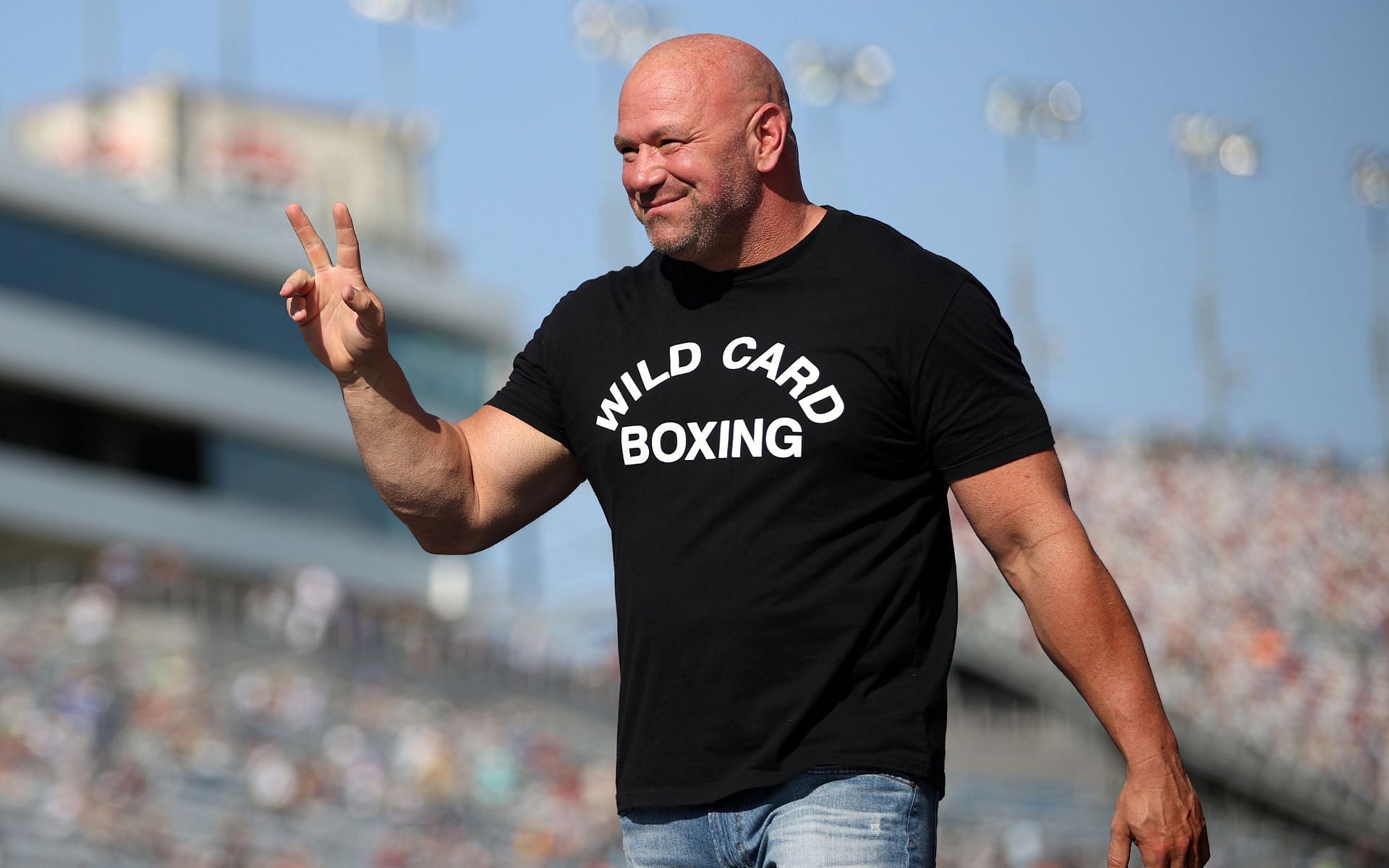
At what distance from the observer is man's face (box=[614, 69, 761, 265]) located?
9.21 ft

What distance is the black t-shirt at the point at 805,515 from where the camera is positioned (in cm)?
268

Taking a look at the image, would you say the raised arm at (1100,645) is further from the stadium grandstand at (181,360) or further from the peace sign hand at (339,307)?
the stadium grandstand at (181,360)

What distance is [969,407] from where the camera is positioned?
271 cm

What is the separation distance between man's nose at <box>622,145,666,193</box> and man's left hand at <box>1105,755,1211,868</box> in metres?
1.08

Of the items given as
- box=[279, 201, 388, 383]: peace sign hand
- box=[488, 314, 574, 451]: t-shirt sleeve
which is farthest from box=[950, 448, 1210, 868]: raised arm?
box=[279, 201, 388, 383]: peace sign hand

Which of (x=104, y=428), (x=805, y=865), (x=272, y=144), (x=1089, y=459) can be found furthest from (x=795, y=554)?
(x=272, y=144)

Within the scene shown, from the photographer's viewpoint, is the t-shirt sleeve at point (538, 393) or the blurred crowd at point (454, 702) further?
the blurred crowd at point (454, 702)

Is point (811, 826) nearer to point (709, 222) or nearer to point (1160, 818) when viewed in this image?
point (1160, 818)

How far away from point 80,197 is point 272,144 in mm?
10432

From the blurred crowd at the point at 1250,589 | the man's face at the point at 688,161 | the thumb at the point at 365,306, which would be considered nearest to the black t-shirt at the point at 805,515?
the man's face at the point at 688,161

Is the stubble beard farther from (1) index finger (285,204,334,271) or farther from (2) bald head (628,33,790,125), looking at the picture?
(1) index finger (285,204,334,271)

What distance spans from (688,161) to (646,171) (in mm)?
64

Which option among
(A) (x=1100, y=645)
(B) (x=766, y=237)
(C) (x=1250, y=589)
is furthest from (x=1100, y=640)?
(C) (x=1250, y=589)

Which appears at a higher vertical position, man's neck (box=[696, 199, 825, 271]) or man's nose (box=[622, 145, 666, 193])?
man's nose (box=[622, 145, 666, 193])
